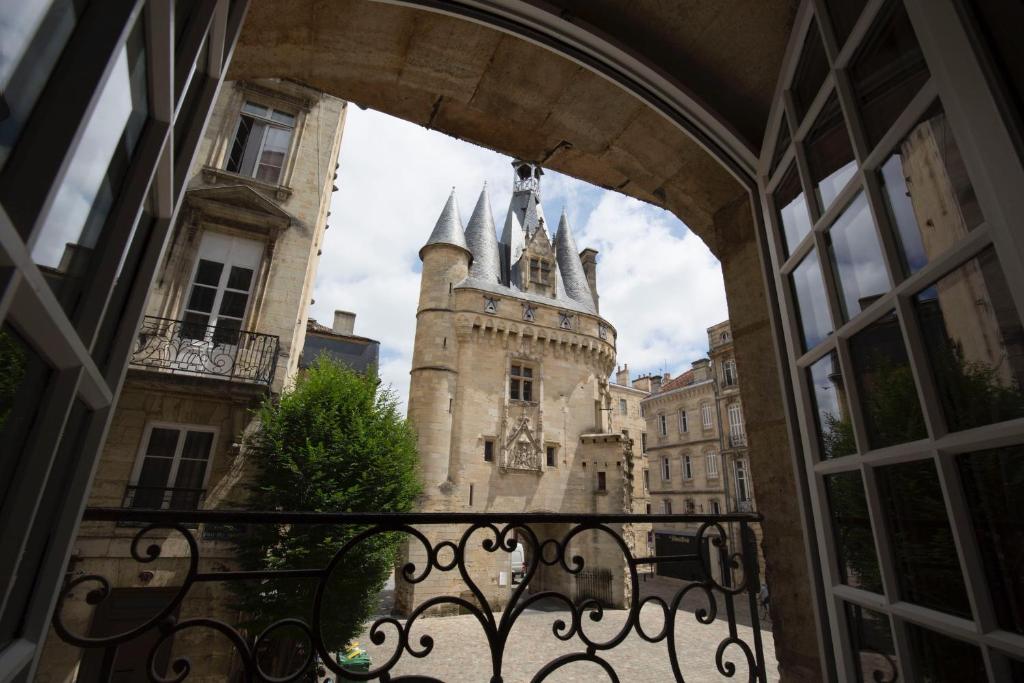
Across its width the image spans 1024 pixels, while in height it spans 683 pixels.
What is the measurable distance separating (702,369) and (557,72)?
2598 cm

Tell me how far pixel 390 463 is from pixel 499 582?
7.98 meters

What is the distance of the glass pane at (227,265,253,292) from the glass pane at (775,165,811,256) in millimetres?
9288

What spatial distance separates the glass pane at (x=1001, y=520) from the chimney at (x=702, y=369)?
26243 millimetres

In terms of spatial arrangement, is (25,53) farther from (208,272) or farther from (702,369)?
(702,369)

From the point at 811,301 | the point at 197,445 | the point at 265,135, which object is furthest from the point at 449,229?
the point at 811,301

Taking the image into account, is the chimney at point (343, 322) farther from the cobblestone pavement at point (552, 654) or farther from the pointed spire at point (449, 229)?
the cobblestone pavement at point (552, 654)

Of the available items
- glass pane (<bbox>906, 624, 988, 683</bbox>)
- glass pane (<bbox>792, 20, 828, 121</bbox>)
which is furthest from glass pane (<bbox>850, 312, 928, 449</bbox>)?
glass pane (<bbox>792, 20, 828, 121</bbox>)

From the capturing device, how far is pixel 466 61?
2047mm

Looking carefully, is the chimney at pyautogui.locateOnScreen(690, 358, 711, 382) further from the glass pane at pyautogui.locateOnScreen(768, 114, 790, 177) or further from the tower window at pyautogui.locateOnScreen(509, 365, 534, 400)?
the glass pane at pyautogui.locateOnScreen(768, 114, 790, 177)

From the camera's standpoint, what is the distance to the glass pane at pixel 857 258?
1.23m

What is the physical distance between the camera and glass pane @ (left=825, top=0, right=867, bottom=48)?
1.33 metres

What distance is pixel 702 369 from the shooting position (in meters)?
25.8

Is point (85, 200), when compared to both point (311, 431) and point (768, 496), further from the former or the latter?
point (311, 431)

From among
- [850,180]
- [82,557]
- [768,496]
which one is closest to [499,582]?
[82,557]
